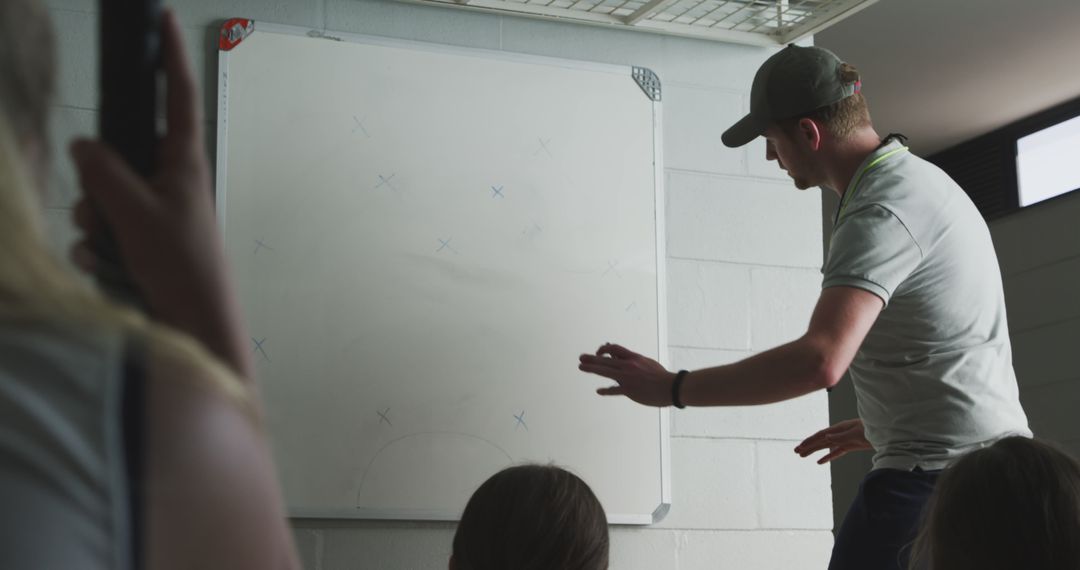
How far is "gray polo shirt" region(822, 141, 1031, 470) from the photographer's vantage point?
6.40 feet

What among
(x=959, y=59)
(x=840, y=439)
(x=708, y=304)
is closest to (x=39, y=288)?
(x=840, y=439)

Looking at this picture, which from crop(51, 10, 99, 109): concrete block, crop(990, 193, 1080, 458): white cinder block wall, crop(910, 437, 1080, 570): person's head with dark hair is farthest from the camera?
crop(990, 193, 1080, 458): white cinder block wall

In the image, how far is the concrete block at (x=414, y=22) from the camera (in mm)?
2660

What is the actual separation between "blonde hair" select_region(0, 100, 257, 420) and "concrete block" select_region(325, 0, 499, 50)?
242 cm

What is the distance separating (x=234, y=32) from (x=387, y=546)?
3.81 feet

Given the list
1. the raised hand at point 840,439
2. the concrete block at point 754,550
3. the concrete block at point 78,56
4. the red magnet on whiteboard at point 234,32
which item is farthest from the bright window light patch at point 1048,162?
the concrete block at point 78,56

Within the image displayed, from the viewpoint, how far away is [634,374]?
81.9 inches

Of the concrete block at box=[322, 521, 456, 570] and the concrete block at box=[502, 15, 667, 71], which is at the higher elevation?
the concrete block at box=[502, 15, 667, 71]

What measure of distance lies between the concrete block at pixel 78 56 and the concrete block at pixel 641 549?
1.50 metres

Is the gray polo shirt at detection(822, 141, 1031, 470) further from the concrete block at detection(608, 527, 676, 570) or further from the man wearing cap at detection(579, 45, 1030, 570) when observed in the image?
the concrete block at detection(608, 527, 676, 570)

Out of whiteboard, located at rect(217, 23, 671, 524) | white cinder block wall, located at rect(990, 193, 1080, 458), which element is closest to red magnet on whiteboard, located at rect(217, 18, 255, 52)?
whiteboard, located at rect(217, 23, 671, 524)

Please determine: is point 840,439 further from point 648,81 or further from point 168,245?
point 168,245

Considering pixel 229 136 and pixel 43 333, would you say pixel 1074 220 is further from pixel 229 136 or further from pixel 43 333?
pixel 43 333

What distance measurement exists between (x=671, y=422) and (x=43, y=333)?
2.53m
